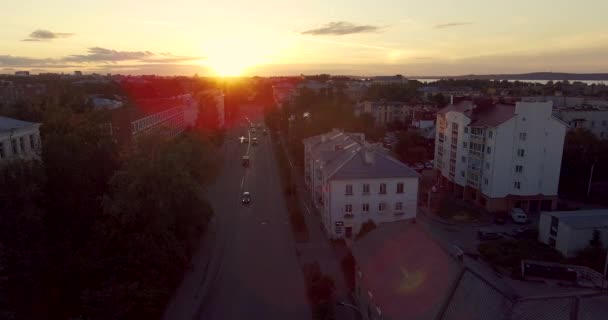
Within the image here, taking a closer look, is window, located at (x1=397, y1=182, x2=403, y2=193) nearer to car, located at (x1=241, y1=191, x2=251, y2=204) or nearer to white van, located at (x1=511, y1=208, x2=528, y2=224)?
white van, located at (x1=511, y1=208, x2=528, y2=224)

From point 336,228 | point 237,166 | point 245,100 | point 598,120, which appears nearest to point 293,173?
point 237,166

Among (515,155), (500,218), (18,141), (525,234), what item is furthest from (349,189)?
(18,141)

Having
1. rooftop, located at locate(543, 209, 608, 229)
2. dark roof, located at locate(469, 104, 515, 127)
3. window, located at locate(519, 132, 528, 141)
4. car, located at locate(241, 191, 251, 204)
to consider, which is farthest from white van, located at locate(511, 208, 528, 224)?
car, located at locate(241, 191, 251, 204)

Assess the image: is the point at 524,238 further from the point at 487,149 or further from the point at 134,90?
the point at 134,90

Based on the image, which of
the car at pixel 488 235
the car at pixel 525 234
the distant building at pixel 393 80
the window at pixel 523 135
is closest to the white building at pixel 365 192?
the car at pixel 488 235

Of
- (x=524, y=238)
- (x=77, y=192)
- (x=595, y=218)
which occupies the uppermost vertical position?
(x=77, y=192)

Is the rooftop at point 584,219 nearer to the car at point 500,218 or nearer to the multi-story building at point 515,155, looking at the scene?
the car at point 500,218
